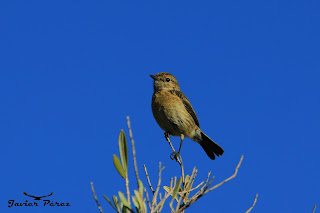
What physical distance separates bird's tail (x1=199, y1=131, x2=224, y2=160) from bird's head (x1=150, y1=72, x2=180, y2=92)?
3.57 feet

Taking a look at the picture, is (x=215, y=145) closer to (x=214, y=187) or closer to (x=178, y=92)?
(x=178, y=92)

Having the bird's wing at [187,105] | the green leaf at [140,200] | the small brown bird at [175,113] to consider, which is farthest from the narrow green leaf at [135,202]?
the bird's wing at [187,105]

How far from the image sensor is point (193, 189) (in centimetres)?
359

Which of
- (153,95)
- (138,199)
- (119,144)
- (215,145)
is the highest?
(153,95)

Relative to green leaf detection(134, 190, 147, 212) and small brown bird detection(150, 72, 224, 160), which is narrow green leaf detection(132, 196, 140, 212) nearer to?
green leaf detection(134, 190, 147, 212)

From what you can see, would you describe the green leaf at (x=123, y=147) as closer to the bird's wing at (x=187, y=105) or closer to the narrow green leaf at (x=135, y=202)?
the narrow green leaf at (x=135, y=202)

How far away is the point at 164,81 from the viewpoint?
8102 millimetres

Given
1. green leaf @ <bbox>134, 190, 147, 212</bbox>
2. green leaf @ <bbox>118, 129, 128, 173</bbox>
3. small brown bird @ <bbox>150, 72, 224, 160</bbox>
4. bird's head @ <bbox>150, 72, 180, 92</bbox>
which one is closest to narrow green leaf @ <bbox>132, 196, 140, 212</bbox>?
green leaf @ <bbox>134, 190, 147, 212</bbox>

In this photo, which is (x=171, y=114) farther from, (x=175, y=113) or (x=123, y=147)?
(x=123, y=147)

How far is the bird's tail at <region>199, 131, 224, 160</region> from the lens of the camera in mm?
8086

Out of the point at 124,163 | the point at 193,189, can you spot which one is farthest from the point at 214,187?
the point at 193,189

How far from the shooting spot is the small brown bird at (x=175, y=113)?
23.9 ft

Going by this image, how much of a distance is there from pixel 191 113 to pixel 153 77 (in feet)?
3.33

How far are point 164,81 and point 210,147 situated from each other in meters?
1.53
